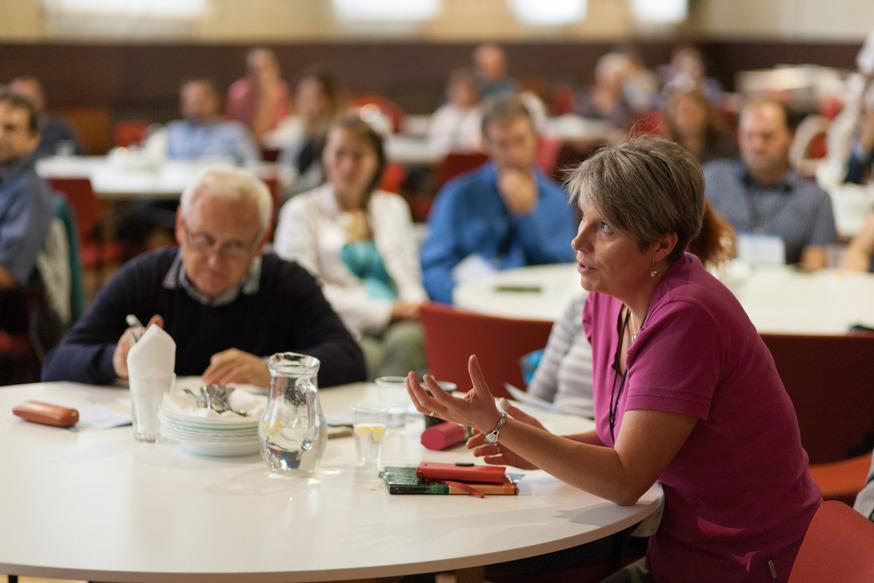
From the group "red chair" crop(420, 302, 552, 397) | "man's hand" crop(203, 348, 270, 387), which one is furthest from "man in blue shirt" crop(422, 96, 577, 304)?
"man's hand" crop(203, 348, 270, 387)

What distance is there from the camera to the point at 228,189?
2.80 metres

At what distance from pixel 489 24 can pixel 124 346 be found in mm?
12704

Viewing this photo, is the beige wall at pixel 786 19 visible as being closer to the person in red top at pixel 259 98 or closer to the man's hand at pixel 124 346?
the person in red top at pixel 259 98

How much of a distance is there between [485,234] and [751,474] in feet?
10.0

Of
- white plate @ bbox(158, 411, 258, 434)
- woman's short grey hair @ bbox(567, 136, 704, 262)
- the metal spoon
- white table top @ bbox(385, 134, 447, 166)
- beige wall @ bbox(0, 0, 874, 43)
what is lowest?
white table top @ bbox(385, 134, 447, 166)

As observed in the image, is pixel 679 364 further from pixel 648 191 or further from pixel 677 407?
pixel 648 191

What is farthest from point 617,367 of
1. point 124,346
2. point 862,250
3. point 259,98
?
Result: point 259,98

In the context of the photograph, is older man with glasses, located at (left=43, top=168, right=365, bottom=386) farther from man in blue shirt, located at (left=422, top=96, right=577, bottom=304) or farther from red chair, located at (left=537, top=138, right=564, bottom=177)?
red chair, located at (left=537, top=138, right=564, bottom=177)

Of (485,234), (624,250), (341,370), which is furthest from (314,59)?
(624,250)

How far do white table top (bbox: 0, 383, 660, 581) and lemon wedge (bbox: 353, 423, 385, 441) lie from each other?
0.06 metres

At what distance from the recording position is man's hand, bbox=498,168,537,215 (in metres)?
5.01

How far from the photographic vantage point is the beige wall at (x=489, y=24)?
37.9 ft

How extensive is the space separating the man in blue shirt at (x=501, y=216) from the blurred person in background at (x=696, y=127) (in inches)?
66.8

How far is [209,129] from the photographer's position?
28.6 ft
